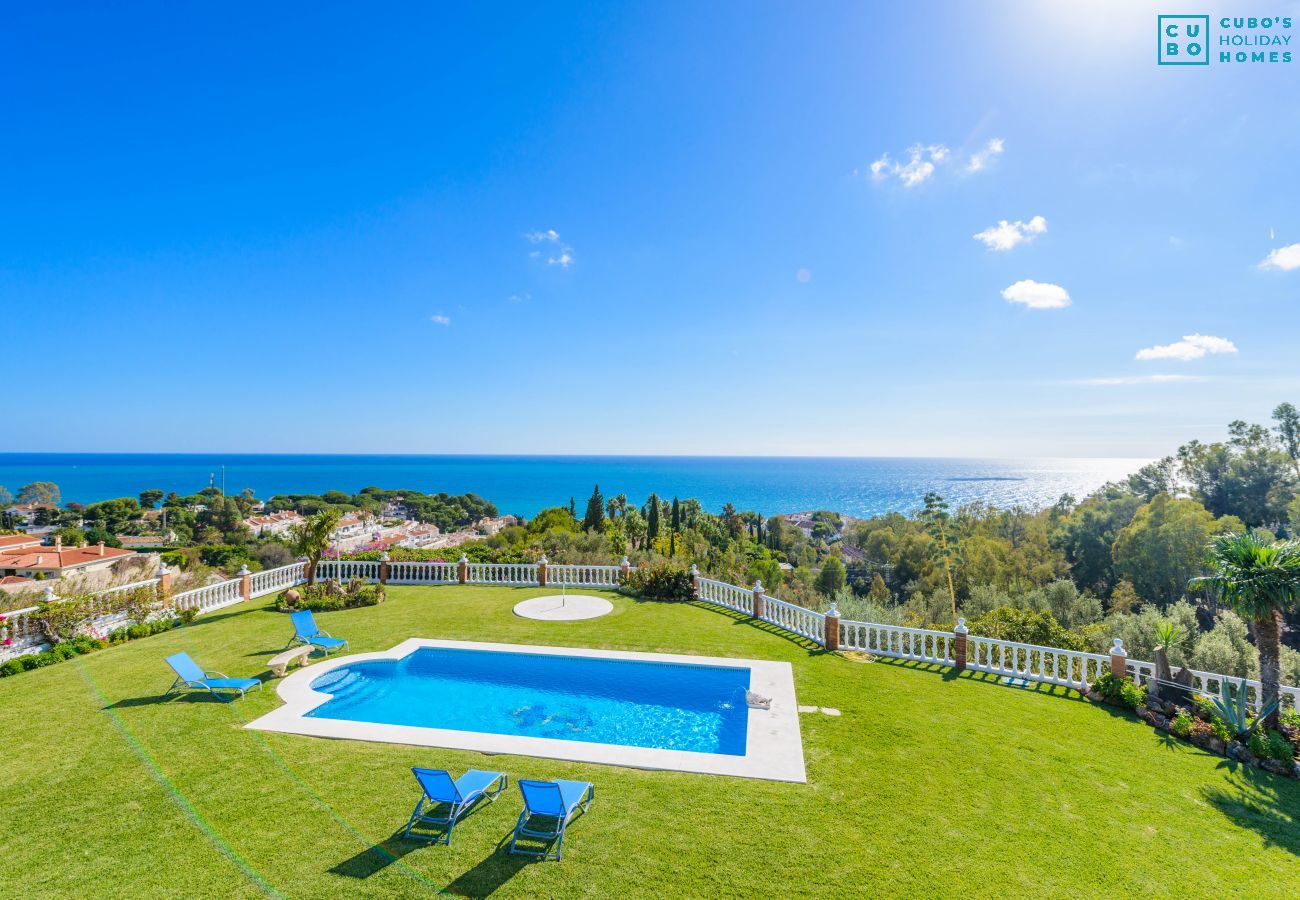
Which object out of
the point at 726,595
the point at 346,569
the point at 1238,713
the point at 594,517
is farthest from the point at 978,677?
the point at 594,517

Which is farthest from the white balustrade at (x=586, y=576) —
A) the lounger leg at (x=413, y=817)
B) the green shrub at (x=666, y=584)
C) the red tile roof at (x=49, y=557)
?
the red tile roof at (x=49, y=557)

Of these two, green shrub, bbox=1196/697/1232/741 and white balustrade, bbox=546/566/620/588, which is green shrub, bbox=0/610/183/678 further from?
green shrub, bbox=1196/697/1232/741

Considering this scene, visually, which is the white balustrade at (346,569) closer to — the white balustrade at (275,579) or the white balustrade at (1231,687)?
the white balustrade at (275,579)

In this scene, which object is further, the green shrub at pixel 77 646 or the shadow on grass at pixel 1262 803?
the green shrub at pixel 77 646

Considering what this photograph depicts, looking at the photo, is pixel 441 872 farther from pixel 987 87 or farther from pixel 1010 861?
pixel 987 87

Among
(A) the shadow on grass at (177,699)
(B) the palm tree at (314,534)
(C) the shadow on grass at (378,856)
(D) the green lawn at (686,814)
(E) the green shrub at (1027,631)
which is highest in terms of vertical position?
(B) the palm tree at (314,534)

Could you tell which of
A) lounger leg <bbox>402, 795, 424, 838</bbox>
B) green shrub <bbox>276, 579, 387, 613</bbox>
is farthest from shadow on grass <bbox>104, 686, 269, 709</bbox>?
green shrub <bbox>276, 579, 387, 613</bbox>

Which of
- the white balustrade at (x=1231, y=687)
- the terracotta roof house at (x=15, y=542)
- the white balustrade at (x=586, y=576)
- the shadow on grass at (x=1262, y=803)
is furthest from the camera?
the terracotta roof house at (x=15, y=542)
